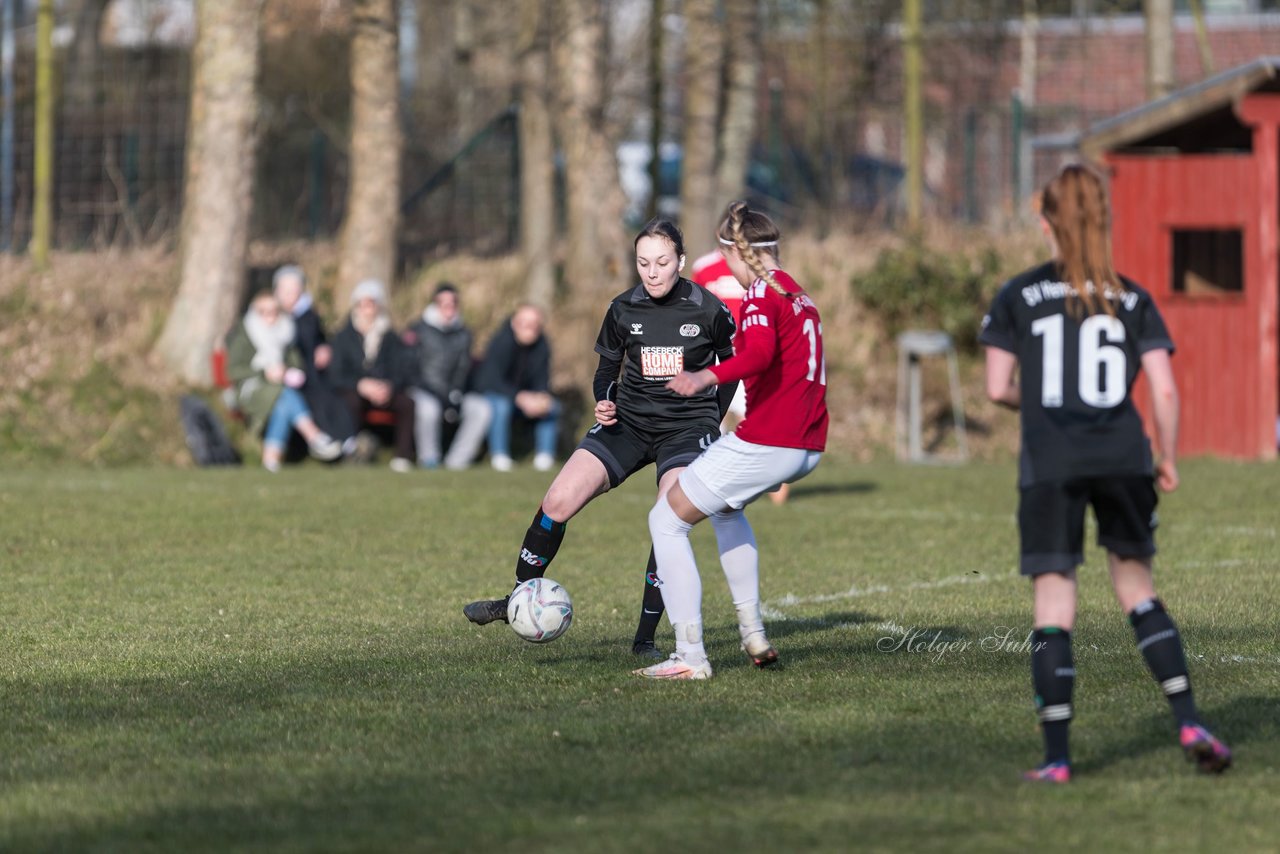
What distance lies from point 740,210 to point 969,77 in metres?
31.4

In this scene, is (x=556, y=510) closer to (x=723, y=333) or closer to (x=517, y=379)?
(x=723, y=333)

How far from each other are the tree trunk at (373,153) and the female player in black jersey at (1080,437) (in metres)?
15.9

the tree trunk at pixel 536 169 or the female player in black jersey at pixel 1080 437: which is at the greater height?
the tree trunk at pixel 536 169

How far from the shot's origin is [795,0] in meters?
31.8

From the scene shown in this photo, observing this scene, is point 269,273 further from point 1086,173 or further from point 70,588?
point 1086,173

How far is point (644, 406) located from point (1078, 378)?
268 cm

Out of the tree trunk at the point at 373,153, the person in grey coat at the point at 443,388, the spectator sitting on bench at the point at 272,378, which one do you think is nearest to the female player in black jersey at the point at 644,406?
the spectator sitting on bench at the point at 272,378

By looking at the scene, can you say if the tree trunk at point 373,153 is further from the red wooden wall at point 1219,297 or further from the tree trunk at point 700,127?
the red wooden wall at point 1219,297

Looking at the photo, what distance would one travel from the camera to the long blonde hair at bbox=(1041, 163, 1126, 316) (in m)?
5.66

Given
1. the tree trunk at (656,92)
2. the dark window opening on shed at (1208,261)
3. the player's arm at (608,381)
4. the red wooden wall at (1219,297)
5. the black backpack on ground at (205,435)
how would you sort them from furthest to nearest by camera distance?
the tree trunk at (656,92) < the dark window opening on shed at (1208,261) < the red wooden wall at (1219,297) < the black backpack on ground at (205,435) < the player's arm at (608,381)

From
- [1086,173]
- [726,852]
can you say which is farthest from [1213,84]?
[726,852]

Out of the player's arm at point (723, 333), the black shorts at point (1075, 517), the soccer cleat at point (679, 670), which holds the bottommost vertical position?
the soccer cleat at point (679, 670)

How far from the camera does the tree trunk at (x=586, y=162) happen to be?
74.4 feet

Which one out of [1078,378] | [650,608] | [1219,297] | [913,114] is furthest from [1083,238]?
[913,114]
